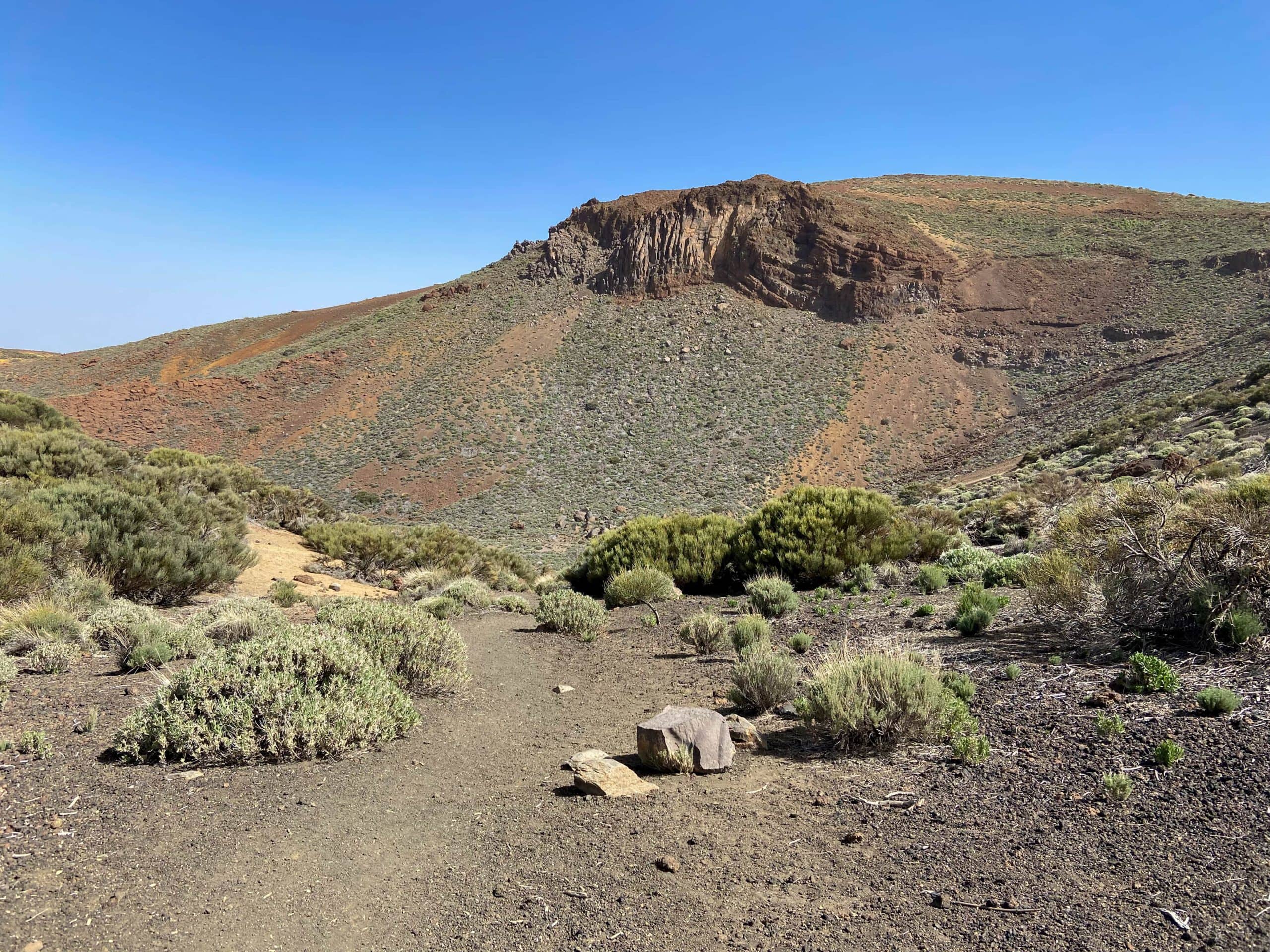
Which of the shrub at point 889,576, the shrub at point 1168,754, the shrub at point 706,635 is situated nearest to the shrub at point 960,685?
the shrub at point 1168,754

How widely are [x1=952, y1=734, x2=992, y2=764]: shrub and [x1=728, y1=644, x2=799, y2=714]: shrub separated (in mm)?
1597

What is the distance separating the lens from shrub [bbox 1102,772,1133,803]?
3721mm

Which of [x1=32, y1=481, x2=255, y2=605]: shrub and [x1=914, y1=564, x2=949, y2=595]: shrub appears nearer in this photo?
[x1=32, y1=481, x2=255, y2=605]: shrub

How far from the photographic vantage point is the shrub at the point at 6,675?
5.39 meters

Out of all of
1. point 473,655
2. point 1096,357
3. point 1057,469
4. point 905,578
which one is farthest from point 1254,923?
point 1096,357

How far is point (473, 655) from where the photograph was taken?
27.7ft

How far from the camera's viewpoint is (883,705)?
4887 millimetres

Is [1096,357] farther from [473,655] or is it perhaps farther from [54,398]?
[54,398]

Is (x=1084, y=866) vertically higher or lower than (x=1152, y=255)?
lower

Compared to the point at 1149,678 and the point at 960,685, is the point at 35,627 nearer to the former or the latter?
the point at 960,685

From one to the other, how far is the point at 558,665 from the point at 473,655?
1018 mm

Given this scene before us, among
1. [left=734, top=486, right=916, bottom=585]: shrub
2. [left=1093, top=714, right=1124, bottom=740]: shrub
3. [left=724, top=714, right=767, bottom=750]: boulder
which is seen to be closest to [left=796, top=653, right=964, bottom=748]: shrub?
[left=724, top=714, right=767, bottom=750]: boulder

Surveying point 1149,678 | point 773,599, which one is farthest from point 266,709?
point 773,599

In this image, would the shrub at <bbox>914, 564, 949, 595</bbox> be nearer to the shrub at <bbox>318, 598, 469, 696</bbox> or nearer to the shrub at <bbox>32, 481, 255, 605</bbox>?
the shrub at <bbox>318, 598, 469, 696</bbox>
